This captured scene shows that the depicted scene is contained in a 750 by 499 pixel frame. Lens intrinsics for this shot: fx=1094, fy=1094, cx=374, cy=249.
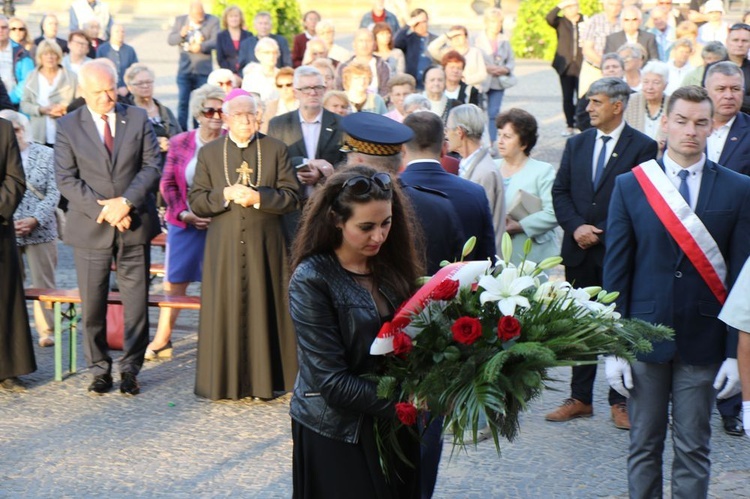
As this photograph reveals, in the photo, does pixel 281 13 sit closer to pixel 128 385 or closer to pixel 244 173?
pixel 244 173

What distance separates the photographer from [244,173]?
7.81 m

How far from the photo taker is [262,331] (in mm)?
7895

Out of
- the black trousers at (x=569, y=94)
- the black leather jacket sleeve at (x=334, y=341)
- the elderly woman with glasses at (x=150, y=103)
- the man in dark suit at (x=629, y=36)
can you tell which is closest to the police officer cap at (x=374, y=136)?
the black leather jacket sleeve at (x=334, y=341)

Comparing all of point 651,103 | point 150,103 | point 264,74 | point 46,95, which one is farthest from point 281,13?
point 651,103

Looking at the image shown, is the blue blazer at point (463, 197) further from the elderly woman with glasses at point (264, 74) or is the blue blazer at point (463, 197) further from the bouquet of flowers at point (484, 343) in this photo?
the elderly woman with glasses at point (264, 74)

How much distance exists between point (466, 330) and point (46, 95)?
33.5 ft

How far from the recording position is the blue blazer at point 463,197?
→ 584cm

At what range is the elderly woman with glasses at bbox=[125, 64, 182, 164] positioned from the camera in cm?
1111

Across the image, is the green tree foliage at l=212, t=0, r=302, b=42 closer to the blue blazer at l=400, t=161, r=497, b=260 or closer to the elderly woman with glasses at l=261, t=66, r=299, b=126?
the elderly woman with glasses at l=261, t=66, r=299, b=126

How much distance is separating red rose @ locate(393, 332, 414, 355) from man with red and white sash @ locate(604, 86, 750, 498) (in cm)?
169

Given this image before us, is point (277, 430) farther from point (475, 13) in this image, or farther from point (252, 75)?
point (475, 13)

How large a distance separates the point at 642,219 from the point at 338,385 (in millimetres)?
2074

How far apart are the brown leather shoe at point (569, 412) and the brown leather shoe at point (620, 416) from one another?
211mm

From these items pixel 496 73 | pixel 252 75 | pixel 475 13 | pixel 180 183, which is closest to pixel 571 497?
pixel 180 183
